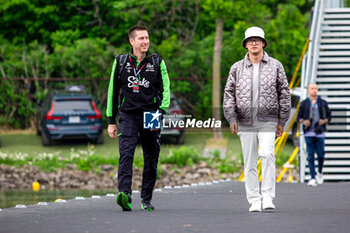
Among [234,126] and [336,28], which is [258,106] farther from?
[336,28]

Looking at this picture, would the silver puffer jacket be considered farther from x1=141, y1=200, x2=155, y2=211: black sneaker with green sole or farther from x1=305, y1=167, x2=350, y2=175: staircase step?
x1=305, y1=167, x2=350, y2=175: staircase step

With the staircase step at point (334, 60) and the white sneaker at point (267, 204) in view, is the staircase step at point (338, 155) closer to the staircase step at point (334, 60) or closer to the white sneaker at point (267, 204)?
the staircase step at point (334, 60)

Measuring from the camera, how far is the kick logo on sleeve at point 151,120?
822 cm

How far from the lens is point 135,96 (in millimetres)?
8211

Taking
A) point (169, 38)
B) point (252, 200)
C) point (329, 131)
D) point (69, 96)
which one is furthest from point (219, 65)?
point (252, 200)

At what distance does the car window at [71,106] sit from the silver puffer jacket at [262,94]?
1454 centimetres

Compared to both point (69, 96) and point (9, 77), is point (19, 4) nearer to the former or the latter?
point (9, 77)

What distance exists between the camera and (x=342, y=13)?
20062 millimetres

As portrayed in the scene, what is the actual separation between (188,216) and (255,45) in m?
1.83

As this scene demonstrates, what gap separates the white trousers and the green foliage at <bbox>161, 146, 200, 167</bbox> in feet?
44.8

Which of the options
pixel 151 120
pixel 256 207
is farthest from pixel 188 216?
pixel 151 120

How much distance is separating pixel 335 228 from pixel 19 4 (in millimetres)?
25886

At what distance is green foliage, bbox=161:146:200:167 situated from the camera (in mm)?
21984

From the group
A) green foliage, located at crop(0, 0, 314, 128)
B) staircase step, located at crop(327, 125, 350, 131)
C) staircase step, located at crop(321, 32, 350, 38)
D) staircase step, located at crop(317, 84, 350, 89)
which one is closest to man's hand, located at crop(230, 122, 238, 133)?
staircase step, located at crop(327, 125, 350, 131)
